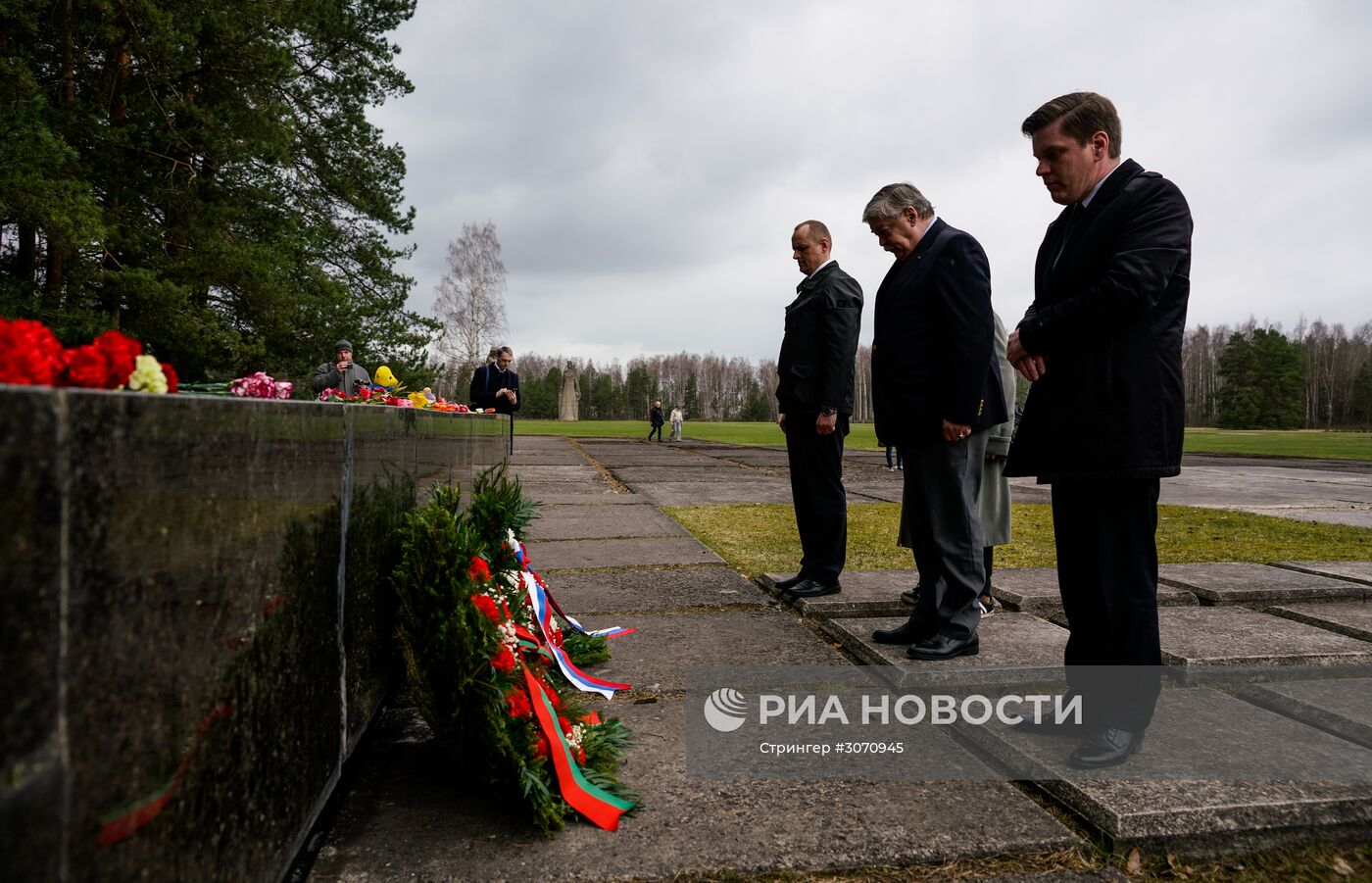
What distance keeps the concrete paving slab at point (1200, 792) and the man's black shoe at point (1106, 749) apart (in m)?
0.03

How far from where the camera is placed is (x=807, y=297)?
164 inches

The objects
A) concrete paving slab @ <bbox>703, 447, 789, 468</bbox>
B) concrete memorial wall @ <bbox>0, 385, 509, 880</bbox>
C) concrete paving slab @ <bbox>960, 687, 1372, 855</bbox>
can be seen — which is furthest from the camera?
concrete paving slab @ <bbox>703, 447, 789, 468</bbox>

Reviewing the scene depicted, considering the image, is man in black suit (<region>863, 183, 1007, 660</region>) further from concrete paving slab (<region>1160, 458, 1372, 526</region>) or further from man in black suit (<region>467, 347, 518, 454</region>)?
man in black suit (<region>467, 347, 518, 454</region>)

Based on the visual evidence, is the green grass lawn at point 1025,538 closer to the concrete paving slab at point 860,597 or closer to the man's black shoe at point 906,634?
the concrete paving slab at point 860,597

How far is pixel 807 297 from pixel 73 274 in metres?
13.5

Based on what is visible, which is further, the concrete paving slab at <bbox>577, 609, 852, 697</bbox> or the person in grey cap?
the person in grey cap

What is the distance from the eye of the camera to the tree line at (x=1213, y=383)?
75.7m

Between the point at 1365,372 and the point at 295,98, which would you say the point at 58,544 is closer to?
the point at 295,98

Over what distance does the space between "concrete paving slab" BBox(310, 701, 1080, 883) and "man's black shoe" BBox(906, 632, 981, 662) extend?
2.80 ft

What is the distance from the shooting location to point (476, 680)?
194cm

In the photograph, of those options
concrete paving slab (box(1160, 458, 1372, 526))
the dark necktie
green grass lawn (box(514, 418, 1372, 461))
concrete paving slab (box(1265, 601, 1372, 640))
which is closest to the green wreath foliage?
the dark necktie

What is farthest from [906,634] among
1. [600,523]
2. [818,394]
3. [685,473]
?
[685,473]

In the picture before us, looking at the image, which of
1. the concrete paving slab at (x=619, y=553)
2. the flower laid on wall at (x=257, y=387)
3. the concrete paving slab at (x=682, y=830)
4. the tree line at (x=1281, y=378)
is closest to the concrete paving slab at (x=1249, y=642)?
the concrete paving slab at (x=682, y=830)

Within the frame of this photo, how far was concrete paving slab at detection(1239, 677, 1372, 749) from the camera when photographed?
2271mm
